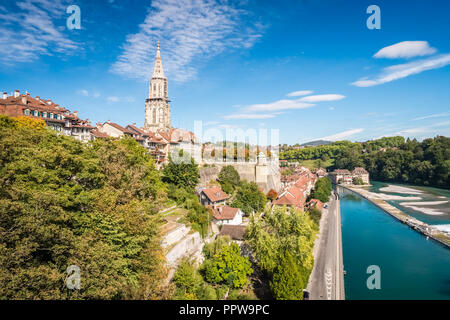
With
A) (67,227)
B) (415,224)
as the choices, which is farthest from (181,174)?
(415,224)

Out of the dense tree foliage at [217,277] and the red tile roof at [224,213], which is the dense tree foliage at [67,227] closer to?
the dense tree foliage at [217,277]

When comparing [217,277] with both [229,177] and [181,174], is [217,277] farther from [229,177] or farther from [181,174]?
[229,177]

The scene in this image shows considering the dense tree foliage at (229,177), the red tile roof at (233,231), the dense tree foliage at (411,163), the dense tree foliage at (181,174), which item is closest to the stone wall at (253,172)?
the dense tree foliage at (229,177)

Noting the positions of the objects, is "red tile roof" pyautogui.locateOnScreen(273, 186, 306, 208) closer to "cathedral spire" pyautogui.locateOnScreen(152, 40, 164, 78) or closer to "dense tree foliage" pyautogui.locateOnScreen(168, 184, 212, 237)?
"dense tree foliage" pyautogui.locateOnScreen(168, 184, 212, 237)

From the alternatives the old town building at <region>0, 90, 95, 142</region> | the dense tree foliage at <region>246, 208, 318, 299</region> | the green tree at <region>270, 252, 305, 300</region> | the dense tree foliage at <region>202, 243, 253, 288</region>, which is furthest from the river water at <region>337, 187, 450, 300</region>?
the old town building at <region>0, 90, 95, 142</region>
